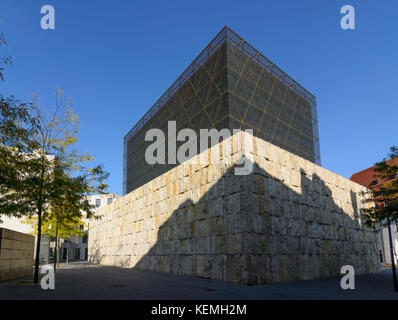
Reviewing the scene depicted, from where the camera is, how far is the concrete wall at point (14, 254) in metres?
14.3

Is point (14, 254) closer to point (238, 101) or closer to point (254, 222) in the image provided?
point (254, 222)

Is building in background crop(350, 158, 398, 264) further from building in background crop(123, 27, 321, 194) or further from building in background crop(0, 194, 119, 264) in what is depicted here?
building in background crop(0, 194, 119, 264)

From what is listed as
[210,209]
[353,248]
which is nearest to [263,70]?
[353,248]

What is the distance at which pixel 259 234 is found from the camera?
1443cm

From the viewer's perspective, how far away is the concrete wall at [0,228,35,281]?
14.3m

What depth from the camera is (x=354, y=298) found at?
9.95 m

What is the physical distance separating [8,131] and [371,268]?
82.5 ft

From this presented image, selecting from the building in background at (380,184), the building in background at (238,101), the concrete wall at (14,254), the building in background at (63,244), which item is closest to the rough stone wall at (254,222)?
the concrete wall at (14,254)

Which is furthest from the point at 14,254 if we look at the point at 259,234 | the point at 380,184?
the point at 380,184

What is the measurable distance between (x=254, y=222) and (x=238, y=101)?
888 inches

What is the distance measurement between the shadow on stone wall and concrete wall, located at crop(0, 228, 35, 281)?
321 inches

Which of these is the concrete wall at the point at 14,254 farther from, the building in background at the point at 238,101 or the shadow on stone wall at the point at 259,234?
the building in background at the point at 238,101

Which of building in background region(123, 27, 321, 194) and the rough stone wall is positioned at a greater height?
building in background region(123, 27, 321, 194)

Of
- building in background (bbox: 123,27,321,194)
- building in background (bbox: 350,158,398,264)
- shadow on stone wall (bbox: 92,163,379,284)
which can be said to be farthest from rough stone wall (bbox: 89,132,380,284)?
building in background (bbox: 350,158,398,264)
